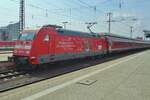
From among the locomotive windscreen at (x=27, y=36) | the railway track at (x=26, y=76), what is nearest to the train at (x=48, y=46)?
the locomotive windscreen at (x=27, y=36)

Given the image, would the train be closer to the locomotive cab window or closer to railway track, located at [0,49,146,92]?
the locomotive cab window

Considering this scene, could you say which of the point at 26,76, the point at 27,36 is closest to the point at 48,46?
the point at 27,36

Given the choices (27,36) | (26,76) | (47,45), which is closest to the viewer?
(26,76)

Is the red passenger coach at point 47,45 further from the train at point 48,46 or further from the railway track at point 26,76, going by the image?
the railway track at point 26,76

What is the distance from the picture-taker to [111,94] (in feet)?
28.0

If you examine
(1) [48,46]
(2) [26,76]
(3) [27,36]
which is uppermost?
(3) [27,36]

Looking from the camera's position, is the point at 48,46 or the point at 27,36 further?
the point at 48,46

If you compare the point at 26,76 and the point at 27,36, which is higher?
the point at 27,36

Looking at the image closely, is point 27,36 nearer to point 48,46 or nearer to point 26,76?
point 48,46

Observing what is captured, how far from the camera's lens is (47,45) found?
1495 centimetres

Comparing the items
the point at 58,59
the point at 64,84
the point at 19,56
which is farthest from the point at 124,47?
the point at 64,84

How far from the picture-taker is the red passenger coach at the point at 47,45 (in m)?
13.9

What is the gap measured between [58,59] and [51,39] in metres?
1.68

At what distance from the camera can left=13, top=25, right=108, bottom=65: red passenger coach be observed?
1394 centimetres
